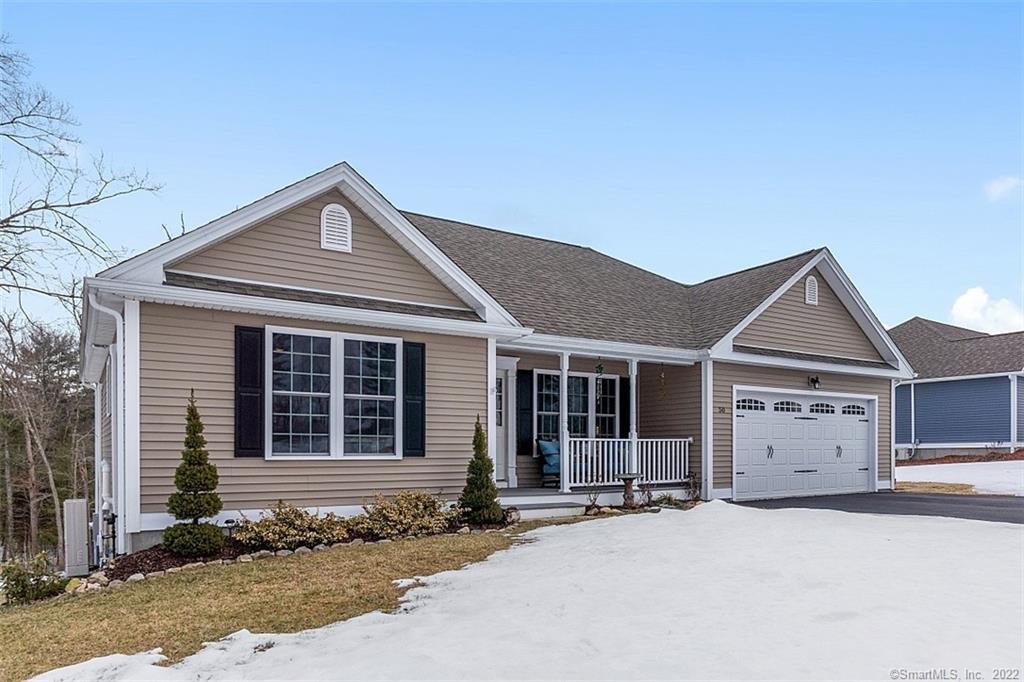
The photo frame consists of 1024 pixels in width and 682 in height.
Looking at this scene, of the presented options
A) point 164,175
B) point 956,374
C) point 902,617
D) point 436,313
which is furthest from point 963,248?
point 164,175

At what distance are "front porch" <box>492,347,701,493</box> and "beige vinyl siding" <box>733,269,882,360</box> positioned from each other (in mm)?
1879

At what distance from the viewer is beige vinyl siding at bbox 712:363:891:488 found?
49.3 feet

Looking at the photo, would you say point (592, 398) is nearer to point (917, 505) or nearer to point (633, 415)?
point (633, 415)

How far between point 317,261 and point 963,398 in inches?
1047

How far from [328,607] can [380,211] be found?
617cm

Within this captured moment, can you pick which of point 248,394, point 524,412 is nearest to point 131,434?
point 248,394

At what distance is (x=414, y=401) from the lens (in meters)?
11.4

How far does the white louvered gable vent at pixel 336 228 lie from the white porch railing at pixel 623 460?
5.01 m

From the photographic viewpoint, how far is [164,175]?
22625 mm

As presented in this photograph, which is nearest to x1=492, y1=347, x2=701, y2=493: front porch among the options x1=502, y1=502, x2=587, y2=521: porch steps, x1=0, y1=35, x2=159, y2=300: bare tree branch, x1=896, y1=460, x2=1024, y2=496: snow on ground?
x1=502, y1=502, x2=587, y2=521: porch steps

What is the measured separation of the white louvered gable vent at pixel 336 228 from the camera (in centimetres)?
1109

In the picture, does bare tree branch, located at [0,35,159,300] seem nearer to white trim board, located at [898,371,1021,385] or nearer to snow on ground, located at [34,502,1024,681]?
snow on ground, located at [34,502,1024,681]

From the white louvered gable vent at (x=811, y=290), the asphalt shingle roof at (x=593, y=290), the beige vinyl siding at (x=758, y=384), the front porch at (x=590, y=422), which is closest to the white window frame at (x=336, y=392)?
the front porch at (x=590, y=422)

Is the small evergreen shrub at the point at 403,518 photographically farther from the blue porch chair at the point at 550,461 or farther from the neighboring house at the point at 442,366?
the blue porch chair at the point at 550,461
